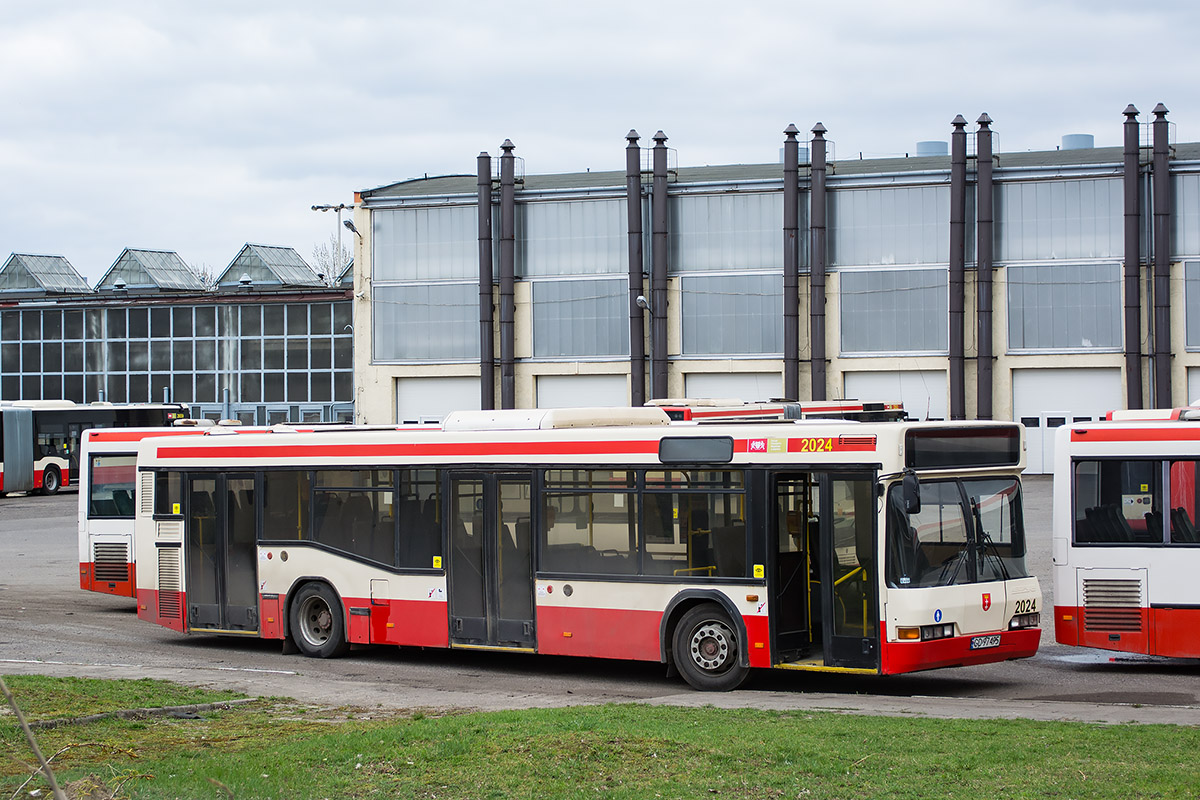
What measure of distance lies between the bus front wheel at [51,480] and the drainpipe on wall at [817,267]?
2780 centimetres

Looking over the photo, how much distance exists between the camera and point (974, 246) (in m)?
51.1

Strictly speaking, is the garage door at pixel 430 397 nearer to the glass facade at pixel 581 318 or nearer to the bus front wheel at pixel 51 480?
the glass facade at pixel 581 318

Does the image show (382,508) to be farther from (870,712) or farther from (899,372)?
(899,372)

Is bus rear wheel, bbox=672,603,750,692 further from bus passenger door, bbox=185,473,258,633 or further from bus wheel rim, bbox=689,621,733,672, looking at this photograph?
bus passenger door, bbox=185,473,258,633

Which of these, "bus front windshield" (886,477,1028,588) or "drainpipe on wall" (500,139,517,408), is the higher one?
"drainpipe on wall" (500,139,517,408)

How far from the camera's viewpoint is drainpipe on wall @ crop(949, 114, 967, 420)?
50562mm

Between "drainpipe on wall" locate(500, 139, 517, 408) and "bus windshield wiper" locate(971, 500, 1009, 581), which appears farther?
"drainpipe on wall" locate(500, 139, 517, 408)

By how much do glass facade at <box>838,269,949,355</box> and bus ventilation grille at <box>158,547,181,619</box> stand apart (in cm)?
3742

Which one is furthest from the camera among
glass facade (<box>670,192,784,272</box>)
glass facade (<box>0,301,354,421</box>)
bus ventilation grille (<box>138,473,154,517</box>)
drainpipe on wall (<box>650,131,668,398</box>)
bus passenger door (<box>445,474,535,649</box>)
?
glass facade (<box>0,301,354,421</box>)

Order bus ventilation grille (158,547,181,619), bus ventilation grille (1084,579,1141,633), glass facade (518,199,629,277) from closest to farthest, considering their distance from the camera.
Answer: bus ventilation grille (1084,579,1141,633), bus ventilation grille (158,547,181,619), glass facade (518,199,629,277)

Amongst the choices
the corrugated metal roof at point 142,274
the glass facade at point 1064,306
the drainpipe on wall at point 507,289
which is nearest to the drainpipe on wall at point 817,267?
the glass facade at point 1064,306

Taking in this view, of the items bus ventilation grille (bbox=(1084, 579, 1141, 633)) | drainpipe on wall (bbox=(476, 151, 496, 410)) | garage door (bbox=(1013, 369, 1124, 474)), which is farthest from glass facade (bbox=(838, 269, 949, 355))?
bus ventilation grille (bbox=(1084, 579, 1141, 633))

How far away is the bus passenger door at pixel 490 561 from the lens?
14977 millimetres

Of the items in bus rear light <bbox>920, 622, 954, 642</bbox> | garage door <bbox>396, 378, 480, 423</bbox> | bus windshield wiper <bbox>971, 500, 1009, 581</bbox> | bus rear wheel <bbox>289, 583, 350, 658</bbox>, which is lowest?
bus rear wheel <bbox>289, 583, 350, 658</bbox>
